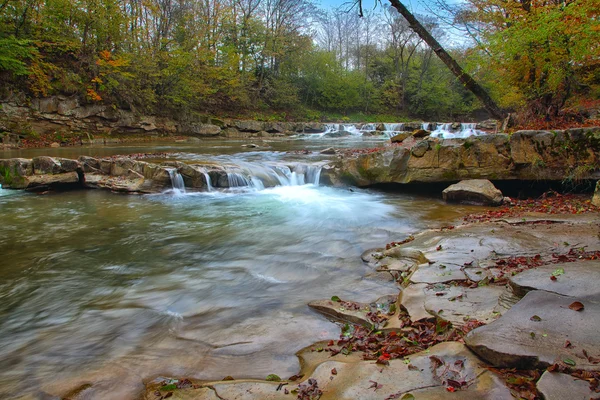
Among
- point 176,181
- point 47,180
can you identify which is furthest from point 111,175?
point 176,181

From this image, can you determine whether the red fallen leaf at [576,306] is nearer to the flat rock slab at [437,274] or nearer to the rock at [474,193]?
the flat rock slab at [437,274]

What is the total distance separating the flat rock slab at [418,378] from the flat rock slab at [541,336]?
4.8 inches

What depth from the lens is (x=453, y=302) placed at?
293 centimetres

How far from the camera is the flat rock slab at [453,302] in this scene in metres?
2.64

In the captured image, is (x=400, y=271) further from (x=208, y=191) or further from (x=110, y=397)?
(x=208, y=191)

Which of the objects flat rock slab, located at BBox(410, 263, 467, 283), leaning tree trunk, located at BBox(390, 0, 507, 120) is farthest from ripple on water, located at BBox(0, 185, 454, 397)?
leaning tree trunk, located at BBox(390, 0, 507, 120)

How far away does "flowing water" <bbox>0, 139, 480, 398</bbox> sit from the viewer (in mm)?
2744

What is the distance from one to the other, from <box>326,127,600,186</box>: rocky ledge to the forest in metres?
1.99

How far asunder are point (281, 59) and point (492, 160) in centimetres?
3151

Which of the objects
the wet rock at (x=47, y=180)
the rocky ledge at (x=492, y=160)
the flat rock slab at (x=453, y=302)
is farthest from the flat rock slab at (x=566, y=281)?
the wet rock at (x=47, y=180)

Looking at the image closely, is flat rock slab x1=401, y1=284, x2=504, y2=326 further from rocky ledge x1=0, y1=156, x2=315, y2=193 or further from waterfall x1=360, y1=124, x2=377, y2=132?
waterfall x1=360, y1=124, x2=377, y2=132

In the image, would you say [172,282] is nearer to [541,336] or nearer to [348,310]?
[348,310]

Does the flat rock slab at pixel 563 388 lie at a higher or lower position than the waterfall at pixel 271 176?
lower

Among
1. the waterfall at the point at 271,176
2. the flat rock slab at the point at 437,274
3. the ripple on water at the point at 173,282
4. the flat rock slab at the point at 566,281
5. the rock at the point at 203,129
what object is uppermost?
the rock at the point at 203,129
